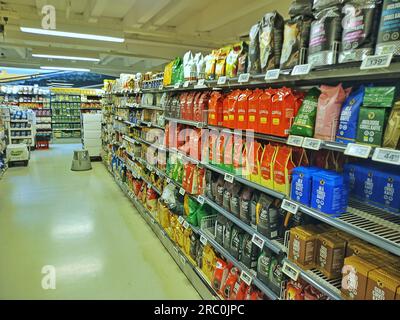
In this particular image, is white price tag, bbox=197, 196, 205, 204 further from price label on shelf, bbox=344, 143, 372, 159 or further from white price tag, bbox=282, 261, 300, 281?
price label on shelf, bbox=344, 143, 372, 159

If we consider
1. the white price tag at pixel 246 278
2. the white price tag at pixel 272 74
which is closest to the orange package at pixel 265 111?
the white price tag at pixel 272 74

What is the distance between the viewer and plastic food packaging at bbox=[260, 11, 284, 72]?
1698 millimetres

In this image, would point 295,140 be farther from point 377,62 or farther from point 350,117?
point 377,62

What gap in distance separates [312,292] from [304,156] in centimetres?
78

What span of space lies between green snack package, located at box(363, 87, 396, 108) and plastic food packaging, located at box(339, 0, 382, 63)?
6.2 inches

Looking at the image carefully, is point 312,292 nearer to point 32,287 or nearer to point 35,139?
point 32,287

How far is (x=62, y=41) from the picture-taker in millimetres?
6312

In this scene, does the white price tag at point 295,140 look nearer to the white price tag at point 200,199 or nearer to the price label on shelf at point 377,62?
the price label on shelf at point 377,62

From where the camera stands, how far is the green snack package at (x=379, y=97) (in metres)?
1.21

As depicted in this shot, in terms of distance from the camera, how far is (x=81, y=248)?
3.52m

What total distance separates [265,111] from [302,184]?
0.54m

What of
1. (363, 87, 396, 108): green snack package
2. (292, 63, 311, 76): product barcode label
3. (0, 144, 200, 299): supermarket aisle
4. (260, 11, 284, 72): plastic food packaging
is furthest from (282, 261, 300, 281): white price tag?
(0, 144, 200, 299): supermarket aisle

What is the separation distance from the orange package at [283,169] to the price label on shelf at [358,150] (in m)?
0.46
